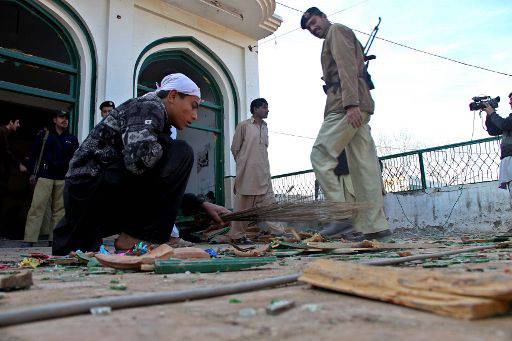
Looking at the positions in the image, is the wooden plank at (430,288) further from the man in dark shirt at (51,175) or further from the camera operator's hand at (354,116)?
the man in dark shirt at (51,175)

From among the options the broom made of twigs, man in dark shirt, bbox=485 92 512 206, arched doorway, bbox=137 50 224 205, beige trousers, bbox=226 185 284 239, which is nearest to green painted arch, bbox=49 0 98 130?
arched doorway, bbox=137 50 224 205

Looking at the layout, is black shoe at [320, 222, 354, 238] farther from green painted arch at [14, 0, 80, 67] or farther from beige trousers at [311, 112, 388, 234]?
green painted arch at [14, 0, 80, 67]

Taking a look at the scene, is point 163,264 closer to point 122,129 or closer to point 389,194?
point 122,129

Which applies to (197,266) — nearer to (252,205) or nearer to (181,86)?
(181,86)

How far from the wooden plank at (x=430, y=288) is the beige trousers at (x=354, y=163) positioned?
255cm

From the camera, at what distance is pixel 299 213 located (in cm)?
354

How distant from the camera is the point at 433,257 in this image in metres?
1.74

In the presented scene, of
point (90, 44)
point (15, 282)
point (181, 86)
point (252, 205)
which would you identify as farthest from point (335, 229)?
point (90, 44)

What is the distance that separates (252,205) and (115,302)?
484 centimetres

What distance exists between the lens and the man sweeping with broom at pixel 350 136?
11.2 feet

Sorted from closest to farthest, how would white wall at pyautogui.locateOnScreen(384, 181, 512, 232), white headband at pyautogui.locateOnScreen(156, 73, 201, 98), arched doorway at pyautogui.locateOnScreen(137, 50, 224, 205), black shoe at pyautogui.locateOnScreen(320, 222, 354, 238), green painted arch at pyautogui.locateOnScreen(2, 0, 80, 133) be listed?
1. white headband at pyautogui.locateOnScreen(156, 73, 201, 98)
2. black shoe at pyautogui.locateOnScreen(320, 222, 354, 238)
3. green painted arch at pyautogui.locateOnScreen(2, 0, 80, 133)
4. white wall at pyautogui.locateOnScreen(384, 181, 512, 232)
5. arched doorway at pyautogui.locateOnScreen(137, 50, 224, 205)

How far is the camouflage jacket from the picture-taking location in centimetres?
234

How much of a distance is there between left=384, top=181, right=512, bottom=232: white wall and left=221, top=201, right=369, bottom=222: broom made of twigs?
3.85 meters

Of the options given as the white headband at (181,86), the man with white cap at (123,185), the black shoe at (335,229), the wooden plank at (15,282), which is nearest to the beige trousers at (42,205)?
the man with white cap at (123,185)
